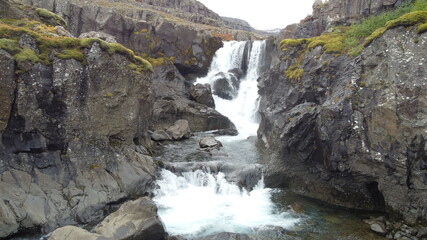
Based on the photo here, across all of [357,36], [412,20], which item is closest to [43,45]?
[412,20]

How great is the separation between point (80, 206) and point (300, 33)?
3647 centimetres

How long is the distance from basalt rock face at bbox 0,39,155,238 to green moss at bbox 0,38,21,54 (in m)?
0.43

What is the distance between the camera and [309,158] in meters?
20.4

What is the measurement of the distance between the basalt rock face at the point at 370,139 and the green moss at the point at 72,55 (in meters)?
13.3

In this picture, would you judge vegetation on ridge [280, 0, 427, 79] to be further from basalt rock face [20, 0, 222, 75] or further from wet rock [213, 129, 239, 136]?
basalt rock face [20, 0, 222, 75]

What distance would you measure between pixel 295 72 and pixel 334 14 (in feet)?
40.1

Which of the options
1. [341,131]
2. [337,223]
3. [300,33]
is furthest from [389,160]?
[300,33]

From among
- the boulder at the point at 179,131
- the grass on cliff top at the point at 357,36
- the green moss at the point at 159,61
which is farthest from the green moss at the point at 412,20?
the green moss at the point at 159,61

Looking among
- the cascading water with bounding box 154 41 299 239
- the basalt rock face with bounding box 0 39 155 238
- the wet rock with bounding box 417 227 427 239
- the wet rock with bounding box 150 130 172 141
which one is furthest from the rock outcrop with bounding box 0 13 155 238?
the wet rock with bounding box 417 227 427 239

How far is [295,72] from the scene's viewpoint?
30.3 m

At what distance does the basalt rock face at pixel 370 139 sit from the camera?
15.6 m

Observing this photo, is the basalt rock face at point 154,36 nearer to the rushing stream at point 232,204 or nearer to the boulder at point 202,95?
the boulder at point 202,95

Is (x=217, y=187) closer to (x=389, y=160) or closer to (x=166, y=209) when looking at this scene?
(x=166, y=209)

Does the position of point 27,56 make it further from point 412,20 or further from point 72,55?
point 412,20
